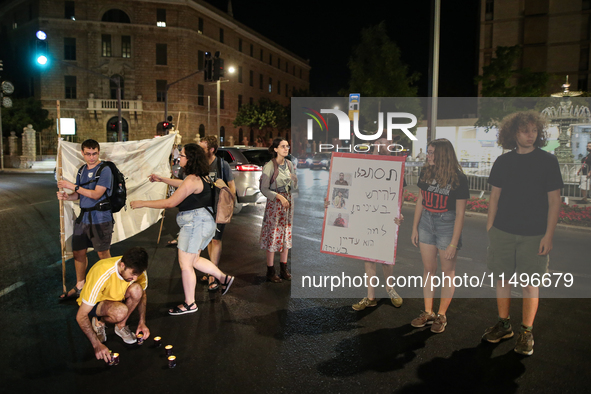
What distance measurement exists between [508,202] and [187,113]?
44.5 m

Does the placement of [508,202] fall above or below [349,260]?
above

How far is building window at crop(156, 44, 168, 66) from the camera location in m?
44.4

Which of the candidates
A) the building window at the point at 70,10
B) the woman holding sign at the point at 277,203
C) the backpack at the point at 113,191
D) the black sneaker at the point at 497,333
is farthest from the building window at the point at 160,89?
the black sneaker at the point at 497,333

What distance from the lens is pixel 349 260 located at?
7227mm

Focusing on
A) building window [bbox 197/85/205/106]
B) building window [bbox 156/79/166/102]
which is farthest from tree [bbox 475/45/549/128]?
building window [bbox 156/79/166/102]

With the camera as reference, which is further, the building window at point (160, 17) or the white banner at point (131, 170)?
the building window at point (160, 17)

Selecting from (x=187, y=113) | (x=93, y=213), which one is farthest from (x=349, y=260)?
(x=187, y=113)

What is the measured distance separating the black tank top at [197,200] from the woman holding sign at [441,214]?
7.23ft

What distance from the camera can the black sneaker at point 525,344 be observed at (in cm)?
389

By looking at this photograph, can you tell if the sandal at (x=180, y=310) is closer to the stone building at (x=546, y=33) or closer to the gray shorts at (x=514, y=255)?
the gray shorts at (x=514, y=255)

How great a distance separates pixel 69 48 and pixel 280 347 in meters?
47.2

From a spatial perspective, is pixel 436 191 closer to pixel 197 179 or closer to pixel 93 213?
pixel 197 179

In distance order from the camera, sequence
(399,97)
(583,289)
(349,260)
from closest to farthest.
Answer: (583,289), (349,260), (399,97)

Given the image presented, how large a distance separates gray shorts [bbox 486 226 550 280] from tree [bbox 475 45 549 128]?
66.0 ft
